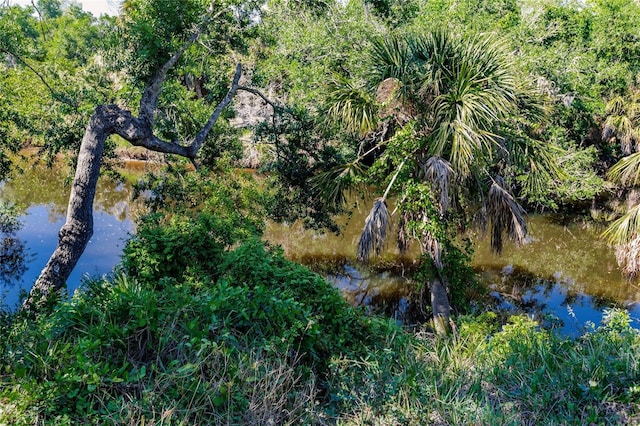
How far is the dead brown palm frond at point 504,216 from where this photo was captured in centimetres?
732

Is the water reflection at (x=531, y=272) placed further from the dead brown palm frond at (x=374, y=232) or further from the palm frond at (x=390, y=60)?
the palm frond at (x=390, y=60)

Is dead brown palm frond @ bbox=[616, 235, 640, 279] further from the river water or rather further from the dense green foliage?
the river water

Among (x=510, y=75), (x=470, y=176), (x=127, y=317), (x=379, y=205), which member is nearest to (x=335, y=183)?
(x=379, y=205)

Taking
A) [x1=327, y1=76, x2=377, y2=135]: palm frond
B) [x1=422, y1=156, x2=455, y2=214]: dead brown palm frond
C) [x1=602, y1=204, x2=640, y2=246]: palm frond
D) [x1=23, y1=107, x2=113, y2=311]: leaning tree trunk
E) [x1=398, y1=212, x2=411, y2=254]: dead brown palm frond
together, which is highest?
[x1=327, y1=76, x2=377, y2=135]: palm frond

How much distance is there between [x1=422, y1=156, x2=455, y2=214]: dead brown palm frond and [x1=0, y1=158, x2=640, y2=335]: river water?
176 centimetres

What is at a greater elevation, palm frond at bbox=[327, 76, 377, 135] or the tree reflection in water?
palm frond at bbox=[327, 76, 377, 135]

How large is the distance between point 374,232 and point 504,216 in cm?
229

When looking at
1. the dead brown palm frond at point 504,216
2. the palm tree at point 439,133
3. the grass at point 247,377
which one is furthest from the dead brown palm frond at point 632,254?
the grass at point 247,377

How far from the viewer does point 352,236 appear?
1515 cm

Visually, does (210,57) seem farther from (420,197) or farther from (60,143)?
(420,197)

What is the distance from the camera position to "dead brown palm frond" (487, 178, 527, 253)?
7.32 meters

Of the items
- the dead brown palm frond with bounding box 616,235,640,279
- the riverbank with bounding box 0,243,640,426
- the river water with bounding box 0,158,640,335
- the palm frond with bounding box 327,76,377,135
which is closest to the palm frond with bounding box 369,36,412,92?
the palm frond with bounding box 327,76,377,135

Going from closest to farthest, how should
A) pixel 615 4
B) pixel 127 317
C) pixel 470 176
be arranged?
pixel 127 317 < pixel 470 176 < pixel 615 4

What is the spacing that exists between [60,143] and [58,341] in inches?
235
